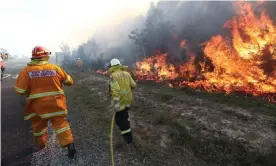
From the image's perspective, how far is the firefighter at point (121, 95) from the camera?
543cm

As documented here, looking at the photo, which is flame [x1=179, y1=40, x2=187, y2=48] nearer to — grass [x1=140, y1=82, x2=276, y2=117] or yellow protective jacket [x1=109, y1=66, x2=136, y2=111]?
grass [x1=140, y1=82, x2=276, y2=117]

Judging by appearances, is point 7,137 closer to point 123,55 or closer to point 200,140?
point 200,140

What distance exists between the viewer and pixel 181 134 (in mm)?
6293

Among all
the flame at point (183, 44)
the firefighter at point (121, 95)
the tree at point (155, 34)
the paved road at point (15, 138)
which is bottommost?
the paved road at point (15, 138)

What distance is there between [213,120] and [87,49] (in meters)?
34.5

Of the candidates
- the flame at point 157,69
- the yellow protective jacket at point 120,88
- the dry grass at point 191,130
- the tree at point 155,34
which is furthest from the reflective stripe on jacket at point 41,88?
the tree at point 155,34

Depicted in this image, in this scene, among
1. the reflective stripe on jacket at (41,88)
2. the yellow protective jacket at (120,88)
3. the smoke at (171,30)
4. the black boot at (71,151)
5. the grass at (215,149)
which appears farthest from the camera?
the smoke at (171,30)

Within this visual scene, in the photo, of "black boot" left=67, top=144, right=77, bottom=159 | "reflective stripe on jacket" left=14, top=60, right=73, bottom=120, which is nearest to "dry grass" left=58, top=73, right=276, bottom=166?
"black boot" left=67, top=144, right=77, bottom=159

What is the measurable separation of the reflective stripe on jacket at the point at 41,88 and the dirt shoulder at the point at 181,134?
1037 mm

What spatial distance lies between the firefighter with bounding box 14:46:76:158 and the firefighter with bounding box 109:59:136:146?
113 centimetres

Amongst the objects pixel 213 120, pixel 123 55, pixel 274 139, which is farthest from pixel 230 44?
pixel 123 55

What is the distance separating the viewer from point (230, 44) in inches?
547

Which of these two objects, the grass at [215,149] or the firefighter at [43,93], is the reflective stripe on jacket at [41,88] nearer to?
the firefighter at [43,93]

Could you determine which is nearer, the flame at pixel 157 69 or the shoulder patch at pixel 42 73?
the shoulder patch at pixel 42 73
